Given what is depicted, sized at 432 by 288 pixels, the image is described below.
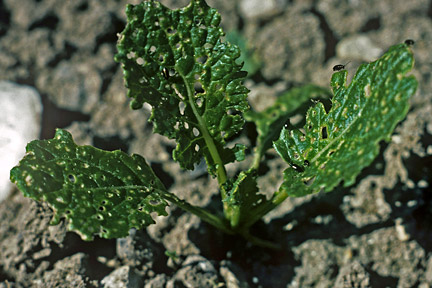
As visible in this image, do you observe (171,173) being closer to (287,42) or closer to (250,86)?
(250,86)

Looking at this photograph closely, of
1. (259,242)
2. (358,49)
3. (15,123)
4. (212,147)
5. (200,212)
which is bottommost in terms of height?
(259,242)

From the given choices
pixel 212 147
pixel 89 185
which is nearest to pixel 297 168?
pixel 212 147

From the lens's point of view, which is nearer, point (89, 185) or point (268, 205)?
point (89, 185)

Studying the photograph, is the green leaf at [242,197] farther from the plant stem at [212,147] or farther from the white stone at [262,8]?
the white stone at [262,8]

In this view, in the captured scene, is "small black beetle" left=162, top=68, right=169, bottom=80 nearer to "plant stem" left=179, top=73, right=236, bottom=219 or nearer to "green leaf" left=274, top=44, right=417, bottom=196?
"plant stem" left=179, top=73, right=236, bottom=219

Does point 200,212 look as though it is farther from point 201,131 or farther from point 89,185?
point 89,185

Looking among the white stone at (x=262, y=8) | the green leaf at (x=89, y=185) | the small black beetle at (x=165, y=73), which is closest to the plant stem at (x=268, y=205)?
the green leaf at (x=89, y=185)
